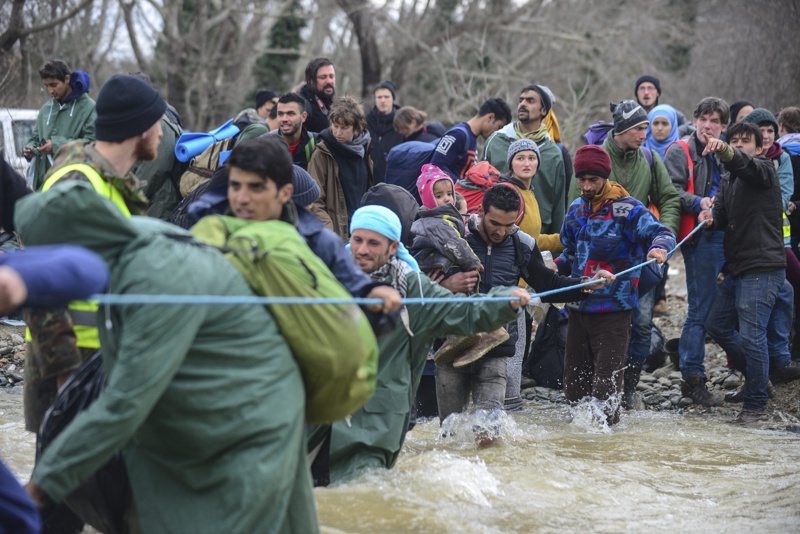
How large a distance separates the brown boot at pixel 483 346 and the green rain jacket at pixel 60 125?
4419 millimetres

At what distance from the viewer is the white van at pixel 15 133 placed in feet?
41.2

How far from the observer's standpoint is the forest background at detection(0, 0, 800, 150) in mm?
19906

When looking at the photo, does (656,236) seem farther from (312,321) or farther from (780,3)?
(780,3)

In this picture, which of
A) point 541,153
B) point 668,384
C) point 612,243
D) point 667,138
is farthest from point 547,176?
point 668,384

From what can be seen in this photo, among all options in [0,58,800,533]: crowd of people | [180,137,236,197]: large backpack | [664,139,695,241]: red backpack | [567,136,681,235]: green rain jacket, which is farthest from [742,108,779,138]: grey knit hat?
[180,137,236,197]: large backpack

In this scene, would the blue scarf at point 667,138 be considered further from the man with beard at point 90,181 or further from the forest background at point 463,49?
the forest background at point 463,49

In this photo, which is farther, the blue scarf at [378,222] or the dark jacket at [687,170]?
the dark jacket at [687,170]

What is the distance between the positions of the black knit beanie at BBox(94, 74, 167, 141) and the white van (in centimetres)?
858

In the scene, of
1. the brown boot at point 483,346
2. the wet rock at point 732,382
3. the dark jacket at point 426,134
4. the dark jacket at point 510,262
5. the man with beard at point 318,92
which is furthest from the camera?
the dark jacket at point 426,134

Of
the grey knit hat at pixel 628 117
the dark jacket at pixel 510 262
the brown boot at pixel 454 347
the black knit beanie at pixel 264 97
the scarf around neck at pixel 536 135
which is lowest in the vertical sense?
the brown boot at pixel 454 347

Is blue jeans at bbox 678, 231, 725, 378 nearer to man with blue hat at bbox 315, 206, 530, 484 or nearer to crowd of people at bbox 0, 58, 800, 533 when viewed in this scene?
crowd of people at bbox 0, 58, 800, 533

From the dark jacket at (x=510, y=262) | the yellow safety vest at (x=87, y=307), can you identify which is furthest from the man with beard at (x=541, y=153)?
the yellow safety vest at (x=87, y=307)

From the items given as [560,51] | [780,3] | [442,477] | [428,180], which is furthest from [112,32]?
[442,477]

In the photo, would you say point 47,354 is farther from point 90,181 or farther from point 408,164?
point 408,164
